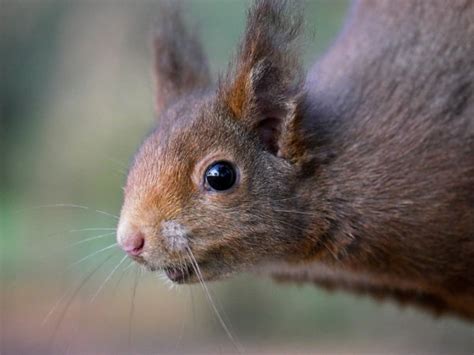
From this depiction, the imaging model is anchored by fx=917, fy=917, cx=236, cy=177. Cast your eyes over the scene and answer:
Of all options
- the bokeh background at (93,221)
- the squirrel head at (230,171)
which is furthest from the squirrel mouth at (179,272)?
the bokeh background at (93,221)

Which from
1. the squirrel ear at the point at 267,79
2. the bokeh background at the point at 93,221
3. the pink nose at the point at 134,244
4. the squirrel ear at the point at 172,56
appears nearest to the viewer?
the pink nose at the point at 134,244

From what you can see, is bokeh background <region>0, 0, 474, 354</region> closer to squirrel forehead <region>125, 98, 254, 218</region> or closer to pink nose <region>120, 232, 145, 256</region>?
squirrel forehead <region>125, 98, 254, 218</region>

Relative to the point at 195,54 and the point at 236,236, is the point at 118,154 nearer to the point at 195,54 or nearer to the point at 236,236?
the point at 195,54

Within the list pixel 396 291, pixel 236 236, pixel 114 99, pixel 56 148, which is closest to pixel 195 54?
pixel 236 236

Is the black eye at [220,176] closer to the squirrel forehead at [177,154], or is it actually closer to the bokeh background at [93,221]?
the squirrel forehead at [177,154]

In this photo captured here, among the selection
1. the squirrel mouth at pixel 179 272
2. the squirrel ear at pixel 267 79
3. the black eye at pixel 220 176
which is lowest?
the squirrel mouth at pixel 179 272

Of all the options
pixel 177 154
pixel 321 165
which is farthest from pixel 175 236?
pixel 321 165
